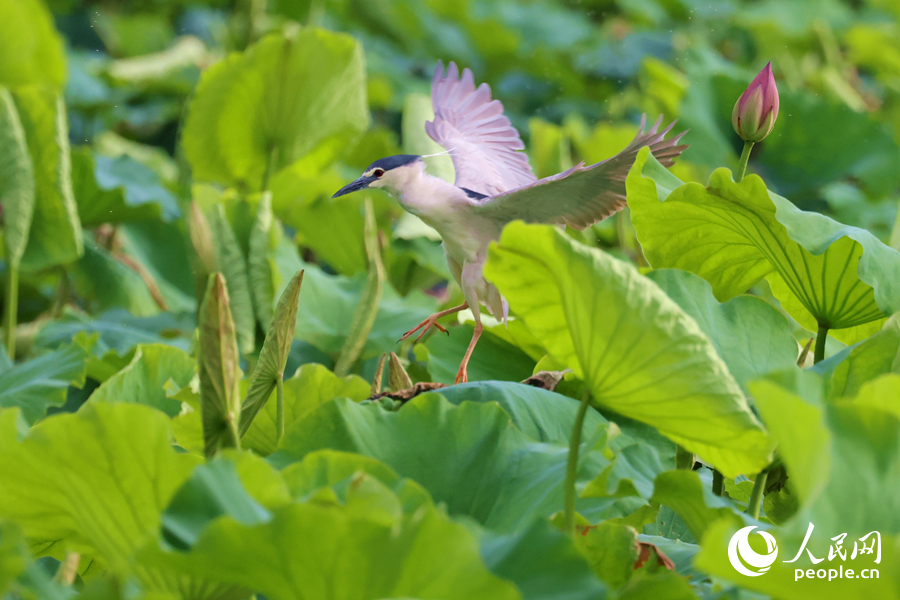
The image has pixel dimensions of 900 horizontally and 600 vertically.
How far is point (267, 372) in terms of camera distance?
0.56 m

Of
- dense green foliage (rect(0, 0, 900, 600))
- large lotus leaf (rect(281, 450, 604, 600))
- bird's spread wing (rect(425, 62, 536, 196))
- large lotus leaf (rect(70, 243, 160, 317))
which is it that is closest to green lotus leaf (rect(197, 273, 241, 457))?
dense green foliage (rect(0, 0, 900, 600))

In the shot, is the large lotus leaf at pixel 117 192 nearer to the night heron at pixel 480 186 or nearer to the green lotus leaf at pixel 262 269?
the green lotus leaf at pixel 262 269

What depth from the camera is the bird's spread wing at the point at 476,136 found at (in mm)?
879

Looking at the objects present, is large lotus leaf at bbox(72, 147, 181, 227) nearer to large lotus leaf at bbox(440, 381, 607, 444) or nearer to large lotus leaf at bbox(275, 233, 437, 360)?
large lotus leaf at bbox(275, 233, 437, 360)

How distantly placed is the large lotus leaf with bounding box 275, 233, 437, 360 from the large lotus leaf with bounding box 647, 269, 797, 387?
39 centimetres

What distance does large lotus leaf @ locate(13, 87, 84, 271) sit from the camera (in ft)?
3.32

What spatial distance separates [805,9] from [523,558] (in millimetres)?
2932

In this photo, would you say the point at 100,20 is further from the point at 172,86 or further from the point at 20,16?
the point at 20,16

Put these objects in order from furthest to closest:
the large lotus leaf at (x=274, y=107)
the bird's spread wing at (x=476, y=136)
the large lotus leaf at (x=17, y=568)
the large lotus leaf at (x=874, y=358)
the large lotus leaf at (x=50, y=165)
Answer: the large lotus leaf at (x=274, y=107)
the large lotus leaf at (x=50, y=165)
the bird's spread wing at (x=476, y=136)
the large lotus leaf at (x=874, y=358)
the large lotus leaf at (x=17, y=568)

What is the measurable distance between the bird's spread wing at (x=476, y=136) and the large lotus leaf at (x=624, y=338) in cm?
39

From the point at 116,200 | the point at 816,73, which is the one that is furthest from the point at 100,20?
the point at 816,73

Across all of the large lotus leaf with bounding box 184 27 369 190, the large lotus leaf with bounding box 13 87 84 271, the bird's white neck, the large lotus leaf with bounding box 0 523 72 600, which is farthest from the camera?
the large lotus leaf with bounding box 184 27 369 190

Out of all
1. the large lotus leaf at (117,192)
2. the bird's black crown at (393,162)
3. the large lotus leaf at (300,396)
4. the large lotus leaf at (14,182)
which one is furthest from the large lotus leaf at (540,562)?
the large lotus leaf at (117,192)

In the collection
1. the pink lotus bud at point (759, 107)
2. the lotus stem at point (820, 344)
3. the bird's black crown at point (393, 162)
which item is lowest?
the lotus stem at point (820, 344)
